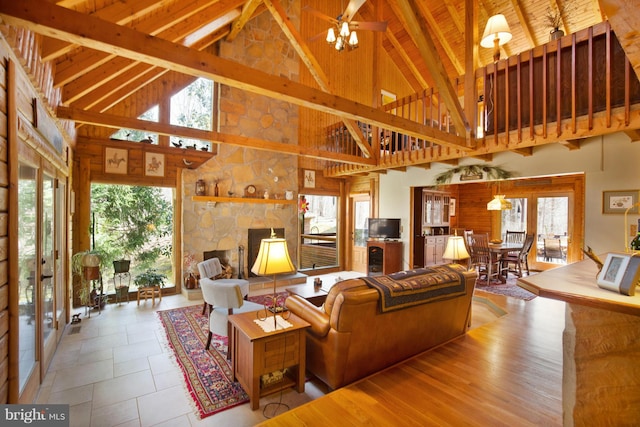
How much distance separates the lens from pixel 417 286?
271cm

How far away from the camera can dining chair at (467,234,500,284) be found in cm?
644

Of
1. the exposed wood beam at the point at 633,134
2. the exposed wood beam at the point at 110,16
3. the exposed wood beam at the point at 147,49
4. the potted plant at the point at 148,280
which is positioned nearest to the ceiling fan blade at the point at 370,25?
the exposed wood beam at the point at 147,49

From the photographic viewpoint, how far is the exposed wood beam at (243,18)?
533 centimetres

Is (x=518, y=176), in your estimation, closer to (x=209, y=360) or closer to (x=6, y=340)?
(x=209, y=360)

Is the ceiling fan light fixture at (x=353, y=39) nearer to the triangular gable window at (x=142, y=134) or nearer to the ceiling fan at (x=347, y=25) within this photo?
the ceiling fan at (x=347, y=25)

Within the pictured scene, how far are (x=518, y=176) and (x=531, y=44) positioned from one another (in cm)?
395

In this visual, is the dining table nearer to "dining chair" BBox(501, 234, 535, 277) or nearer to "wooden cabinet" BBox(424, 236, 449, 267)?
"dining chair" BBox(501, 234, 535, 277)

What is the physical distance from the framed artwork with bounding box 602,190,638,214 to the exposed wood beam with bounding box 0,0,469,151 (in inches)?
145

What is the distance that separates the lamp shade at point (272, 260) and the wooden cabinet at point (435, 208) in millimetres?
5320

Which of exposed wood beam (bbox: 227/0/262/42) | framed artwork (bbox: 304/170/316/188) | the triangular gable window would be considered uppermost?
exposed wood beam (bbox: 227/0/262/42)

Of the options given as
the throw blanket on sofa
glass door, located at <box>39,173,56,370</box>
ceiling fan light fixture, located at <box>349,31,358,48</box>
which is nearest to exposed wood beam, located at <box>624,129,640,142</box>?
the throw blanket on sofa

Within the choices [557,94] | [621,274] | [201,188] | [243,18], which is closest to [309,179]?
[201,188]

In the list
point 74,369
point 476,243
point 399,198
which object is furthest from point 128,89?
point 476,243

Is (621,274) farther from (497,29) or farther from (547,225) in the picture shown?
(547,225)
